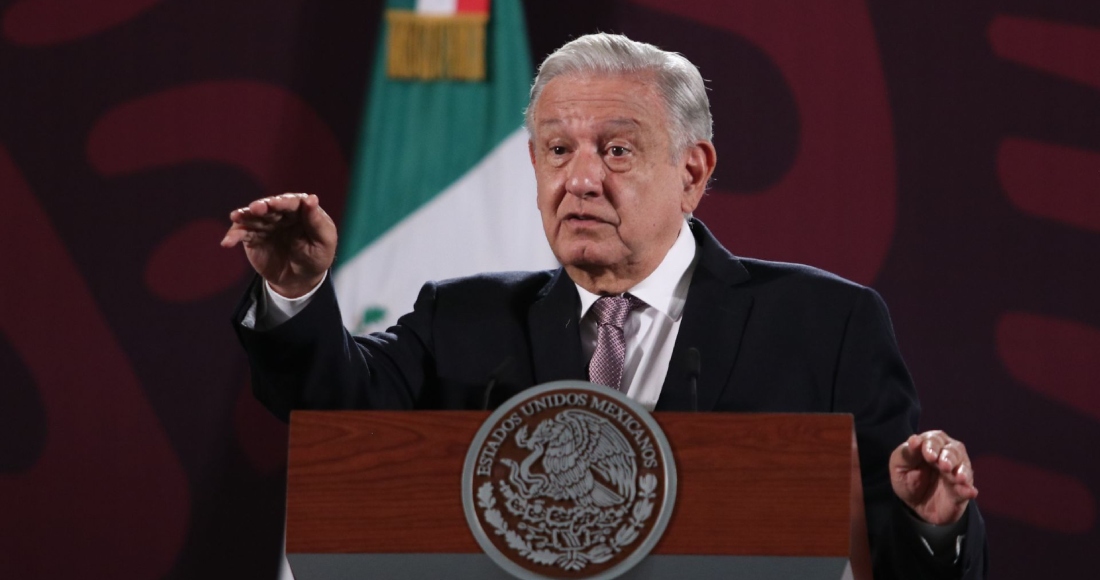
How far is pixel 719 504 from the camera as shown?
4.40 feet

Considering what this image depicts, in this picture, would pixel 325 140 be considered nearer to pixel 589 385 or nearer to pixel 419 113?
pixel 419 113

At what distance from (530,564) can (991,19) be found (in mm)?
2332

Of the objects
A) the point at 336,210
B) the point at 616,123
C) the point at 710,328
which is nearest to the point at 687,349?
the point at 710,328

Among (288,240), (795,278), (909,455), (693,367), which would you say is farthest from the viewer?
(795,278)

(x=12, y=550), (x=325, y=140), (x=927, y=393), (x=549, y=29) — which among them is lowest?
(x=12, y=550)

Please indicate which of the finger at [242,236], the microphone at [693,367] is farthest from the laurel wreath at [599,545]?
the finger at [242,236]

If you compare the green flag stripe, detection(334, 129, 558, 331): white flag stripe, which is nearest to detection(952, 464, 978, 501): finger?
detection(334, 129, 558, 331): white flag stripe

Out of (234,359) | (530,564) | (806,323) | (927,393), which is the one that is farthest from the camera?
(234,359)

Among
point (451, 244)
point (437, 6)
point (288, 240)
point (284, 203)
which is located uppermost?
point (284, 203)

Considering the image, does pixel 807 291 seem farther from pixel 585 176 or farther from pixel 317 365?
pixel 317 365

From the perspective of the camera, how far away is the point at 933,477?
1.55m

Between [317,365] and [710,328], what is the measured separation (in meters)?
0.57

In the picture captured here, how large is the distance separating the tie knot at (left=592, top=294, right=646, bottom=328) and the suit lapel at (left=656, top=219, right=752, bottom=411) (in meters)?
0.09

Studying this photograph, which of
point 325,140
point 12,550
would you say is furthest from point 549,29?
point 12,550
